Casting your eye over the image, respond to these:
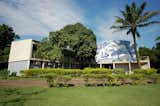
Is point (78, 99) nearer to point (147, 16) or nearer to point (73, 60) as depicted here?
A: point (147, 16)

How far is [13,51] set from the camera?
26672 millimetres

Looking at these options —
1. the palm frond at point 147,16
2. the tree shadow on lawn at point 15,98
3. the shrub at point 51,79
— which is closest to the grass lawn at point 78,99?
the tree shadow on lawn at point 15,98

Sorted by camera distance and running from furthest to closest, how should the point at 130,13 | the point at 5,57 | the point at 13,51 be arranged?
the point at 5,57
the point at 13,51
the point at 130,13

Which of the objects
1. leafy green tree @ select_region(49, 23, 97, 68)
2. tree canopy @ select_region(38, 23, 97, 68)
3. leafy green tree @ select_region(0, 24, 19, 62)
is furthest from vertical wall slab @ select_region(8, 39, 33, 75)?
leafy green tree @ select_region(0, 24, 19, 62)

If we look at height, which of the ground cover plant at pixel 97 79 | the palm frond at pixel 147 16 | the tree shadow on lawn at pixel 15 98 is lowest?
the tree shadow on lawn at pixel 15 98

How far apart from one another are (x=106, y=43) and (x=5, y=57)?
24.8m

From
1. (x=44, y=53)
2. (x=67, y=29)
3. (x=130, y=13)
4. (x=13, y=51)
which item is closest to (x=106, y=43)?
(x=67, y=29)

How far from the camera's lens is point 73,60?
31703mm

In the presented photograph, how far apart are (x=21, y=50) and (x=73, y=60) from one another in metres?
11.3

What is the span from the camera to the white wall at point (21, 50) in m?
24.4

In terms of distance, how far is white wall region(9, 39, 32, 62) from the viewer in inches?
961

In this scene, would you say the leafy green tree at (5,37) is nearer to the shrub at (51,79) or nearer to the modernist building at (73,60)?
the modernist building at (73,60)

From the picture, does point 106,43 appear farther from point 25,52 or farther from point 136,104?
point 136,104

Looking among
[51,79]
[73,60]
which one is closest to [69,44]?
[73,60]
